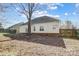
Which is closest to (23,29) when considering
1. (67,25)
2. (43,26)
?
(43,26)

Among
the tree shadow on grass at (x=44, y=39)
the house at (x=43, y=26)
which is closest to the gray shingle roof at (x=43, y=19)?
the house at (x=43, y=26)

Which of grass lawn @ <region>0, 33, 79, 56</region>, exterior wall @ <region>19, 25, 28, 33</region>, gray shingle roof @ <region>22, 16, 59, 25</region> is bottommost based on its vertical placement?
grass lawn @ <region>0, 33, 79, 56</region>

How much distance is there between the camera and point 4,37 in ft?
7.27

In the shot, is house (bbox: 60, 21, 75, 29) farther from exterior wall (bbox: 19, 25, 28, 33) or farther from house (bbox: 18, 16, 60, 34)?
exterior wall (bbox: 19, 25, 28, 33)

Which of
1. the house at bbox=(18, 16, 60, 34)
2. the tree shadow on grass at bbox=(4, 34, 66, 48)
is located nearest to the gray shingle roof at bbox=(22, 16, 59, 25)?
the house at bbox=(18, 16, 60, 34)

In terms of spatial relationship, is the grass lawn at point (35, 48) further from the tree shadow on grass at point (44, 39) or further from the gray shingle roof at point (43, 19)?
the gray shingle roof at point (43, 19)

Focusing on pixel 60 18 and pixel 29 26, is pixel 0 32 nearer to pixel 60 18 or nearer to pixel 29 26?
pixel 29 26

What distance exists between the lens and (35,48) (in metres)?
2.21

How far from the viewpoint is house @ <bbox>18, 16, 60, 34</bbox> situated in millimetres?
2205

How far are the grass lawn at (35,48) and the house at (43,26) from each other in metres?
0.07

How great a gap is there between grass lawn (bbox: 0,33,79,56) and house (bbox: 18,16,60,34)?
0.07m

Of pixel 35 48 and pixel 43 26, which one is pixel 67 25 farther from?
pixel 35 48

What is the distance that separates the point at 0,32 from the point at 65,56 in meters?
0.61

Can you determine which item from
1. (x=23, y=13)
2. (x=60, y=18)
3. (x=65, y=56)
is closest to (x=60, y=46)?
(x=65, y=56)
